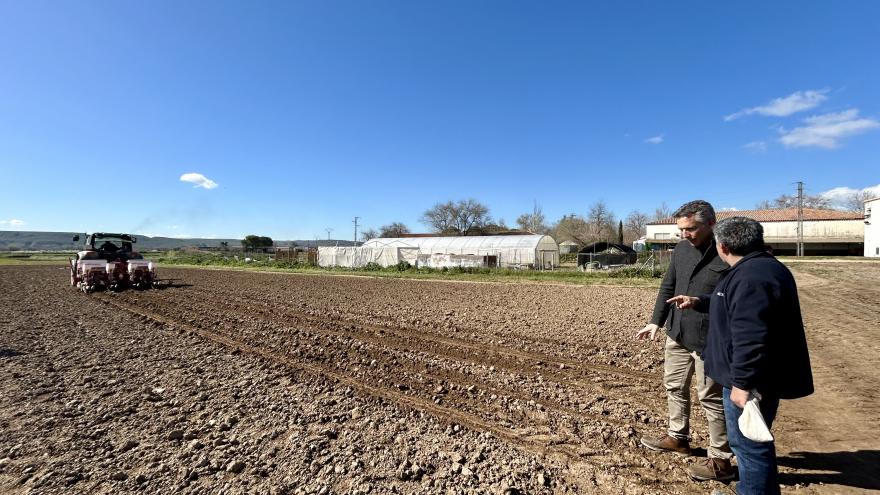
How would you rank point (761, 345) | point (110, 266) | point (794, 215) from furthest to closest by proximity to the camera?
point (794, 215) → point (110, 266) → point (761, 345)

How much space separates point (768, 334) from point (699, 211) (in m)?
1.45

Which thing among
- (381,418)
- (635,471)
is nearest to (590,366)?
(635,471)

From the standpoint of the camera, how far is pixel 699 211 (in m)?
3.39

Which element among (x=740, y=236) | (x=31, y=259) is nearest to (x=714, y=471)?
(x=740, y=236)

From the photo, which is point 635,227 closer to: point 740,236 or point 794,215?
point 794,215

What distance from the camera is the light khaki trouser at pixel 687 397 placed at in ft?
10.4

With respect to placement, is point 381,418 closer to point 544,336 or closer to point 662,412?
point 662,412

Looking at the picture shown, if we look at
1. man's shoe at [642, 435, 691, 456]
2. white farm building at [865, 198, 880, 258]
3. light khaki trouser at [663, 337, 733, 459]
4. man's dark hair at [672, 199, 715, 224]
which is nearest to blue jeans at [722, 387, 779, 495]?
→ light khaki trouser at [663, 337, 733, 459]

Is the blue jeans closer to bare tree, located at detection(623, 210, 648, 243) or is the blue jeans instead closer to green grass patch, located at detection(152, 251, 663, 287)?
green grass patch, located at detection(152, 251, 663, 287)

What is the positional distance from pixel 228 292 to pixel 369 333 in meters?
9.96

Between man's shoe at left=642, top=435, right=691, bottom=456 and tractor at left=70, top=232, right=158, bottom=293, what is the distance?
18142mm

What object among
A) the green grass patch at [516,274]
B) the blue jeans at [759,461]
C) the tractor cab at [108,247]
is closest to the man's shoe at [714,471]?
the blue jeans at [759,461]

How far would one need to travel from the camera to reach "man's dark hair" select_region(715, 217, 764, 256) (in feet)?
8.07

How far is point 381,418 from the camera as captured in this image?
415 centimetres
